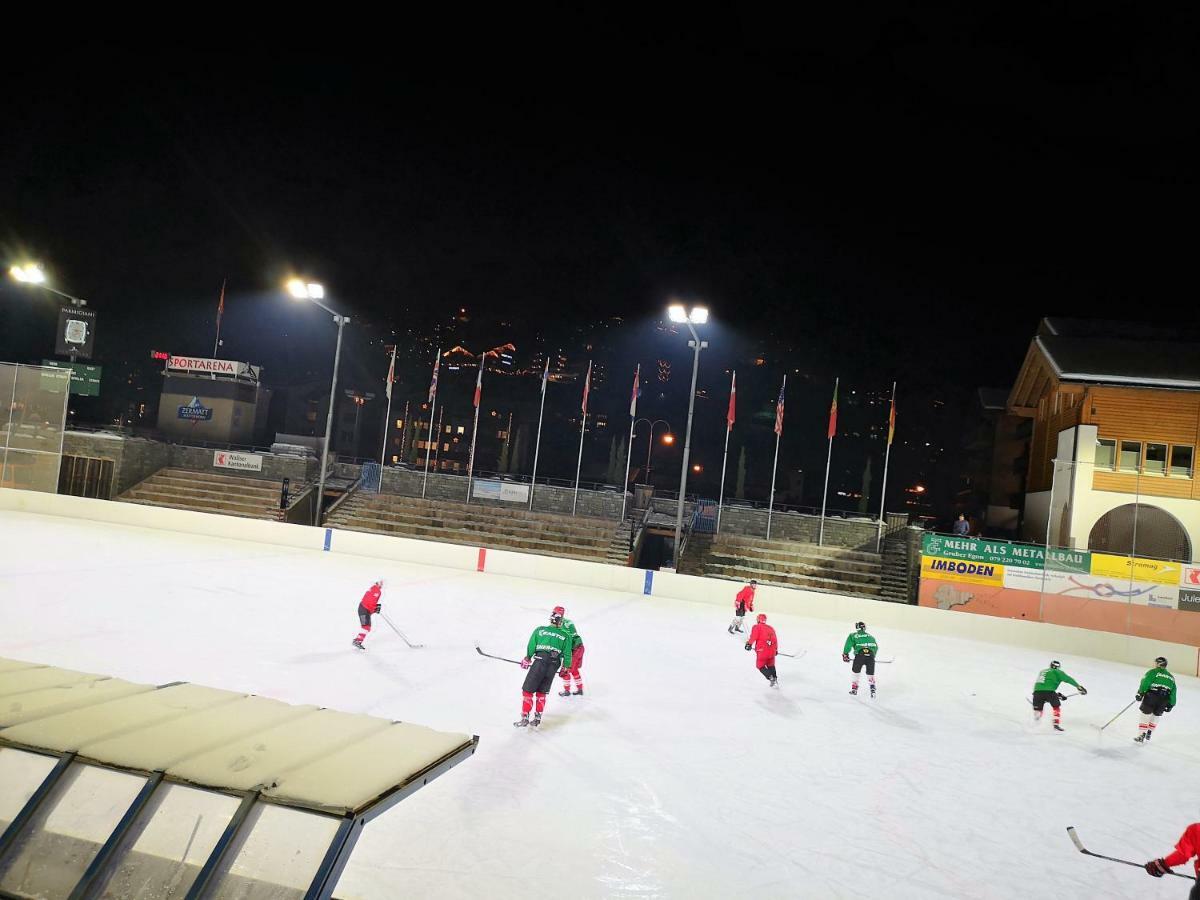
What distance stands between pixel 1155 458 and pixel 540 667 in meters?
27.4

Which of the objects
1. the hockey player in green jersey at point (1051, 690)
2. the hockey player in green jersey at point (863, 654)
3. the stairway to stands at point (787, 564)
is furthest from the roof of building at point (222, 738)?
the stairway to stands at point (787, 564)

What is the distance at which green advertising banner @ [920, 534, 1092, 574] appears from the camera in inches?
811

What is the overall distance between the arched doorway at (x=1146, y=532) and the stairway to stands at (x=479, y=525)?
60.6ft

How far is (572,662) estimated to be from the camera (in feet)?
31.3

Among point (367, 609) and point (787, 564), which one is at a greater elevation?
point (367, 609)

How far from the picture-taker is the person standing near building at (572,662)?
374 inches

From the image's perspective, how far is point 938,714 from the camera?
1149cm

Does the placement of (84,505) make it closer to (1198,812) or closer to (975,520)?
(1198,812)

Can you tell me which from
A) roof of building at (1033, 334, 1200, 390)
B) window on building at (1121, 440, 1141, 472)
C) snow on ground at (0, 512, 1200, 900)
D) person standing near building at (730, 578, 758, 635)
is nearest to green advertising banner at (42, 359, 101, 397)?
snow on ground at (0, 512, 1200, 900)

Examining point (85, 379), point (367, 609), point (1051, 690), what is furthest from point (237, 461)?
point (1051, 690)

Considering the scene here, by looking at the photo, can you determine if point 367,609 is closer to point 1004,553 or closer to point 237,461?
point 1004,553

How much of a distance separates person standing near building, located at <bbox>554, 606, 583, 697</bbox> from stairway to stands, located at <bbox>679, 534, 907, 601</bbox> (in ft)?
58.6

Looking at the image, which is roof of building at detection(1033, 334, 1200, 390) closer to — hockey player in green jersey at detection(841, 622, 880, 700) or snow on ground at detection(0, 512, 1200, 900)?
snow on ground at detection(0, 512, 1200, 900)

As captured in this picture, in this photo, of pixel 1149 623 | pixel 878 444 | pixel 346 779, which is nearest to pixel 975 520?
pixel 878 444
